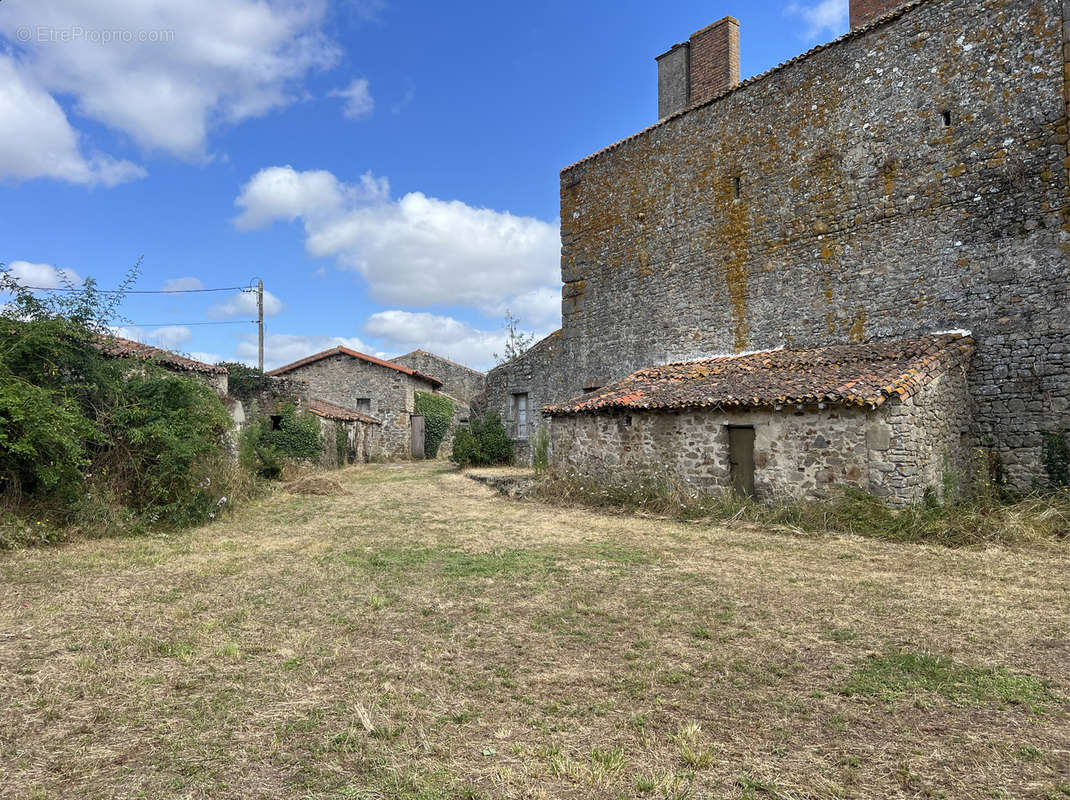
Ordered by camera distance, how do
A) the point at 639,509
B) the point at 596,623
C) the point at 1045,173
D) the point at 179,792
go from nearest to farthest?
the point at 179,792 → the point at 596,623 → the point at 1045,173 → the point at 639,509

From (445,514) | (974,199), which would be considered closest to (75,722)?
(445,514)

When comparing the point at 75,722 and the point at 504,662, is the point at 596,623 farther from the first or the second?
the point at 75,722

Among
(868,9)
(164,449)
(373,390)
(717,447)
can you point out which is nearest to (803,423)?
(717,447)

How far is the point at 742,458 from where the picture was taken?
10.1 meters

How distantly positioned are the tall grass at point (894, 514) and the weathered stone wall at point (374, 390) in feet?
54.2

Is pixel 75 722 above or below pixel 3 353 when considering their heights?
below

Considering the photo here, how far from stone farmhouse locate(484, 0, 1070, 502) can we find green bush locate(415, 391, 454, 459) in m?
13.3

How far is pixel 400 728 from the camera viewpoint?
320 centimetres

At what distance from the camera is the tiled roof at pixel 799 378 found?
8820 mm

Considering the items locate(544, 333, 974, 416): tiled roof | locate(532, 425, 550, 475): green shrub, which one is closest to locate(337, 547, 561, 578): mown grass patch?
locate(544, 333, 974, 416): tiled roof

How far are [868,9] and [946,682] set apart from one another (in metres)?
13.3

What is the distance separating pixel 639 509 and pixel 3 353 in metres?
9.03

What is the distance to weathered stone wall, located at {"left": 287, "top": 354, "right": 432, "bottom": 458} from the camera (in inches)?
1009

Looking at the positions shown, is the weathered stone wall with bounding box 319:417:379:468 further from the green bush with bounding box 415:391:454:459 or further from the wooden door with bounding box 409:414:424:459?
the green bush with bounding box 415:391:454:459
